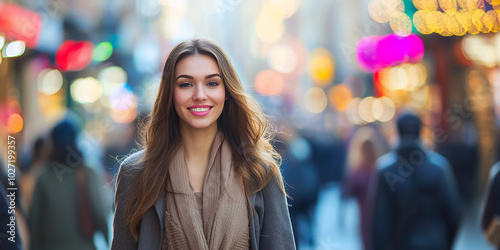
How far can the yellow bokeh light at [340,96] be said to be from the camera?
22414 millimetres

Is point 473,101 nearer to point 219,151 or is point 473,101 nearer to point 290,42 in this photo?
point 219,151

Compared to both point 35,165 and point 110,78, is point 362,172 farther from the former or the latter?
point 110,78

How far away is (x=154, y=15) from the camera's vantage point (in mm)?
15359

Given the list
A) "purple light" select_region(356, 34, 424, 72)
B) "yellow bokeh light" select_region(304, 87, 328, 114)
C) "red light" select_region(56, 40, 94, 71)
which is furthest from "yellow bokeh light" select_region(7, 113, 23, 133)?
"yellow bokeh light" select_region(304, 87, 328, 114)

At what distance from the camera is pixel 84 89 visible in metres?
10.8

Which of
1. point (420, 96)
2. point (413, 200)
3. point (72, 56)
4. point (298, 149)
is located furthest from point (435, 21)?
point (72, 56)

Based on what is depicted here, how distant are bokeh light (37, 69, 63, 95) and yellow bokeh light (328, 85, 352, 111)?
1397 centimetres

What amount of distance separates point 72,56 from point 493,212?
8.20 m

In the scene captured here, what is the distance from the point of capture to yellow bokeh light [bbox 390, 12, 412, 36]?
29.2 ft

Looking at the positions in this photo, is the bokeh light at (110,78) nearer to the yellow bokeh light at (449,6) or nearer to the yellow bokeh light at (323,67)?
the yellow bokeh light at (449,6)

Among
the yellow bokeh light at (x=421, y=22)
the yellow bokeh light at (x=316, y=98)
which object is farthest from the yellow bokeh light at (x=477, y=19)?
the yellow bokeh light at (x=316, y=98)

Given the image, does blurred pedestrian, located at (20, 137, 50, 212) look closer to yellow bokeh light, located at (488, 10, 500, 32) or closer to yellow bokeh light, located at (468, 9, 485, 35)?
yellow bokeh light, located at (468, 9, 485, 35)

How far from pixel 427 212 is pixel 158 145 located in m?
2.82

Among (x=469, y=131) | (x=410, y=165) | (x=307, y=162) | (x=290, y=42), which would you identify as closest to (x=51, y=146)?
(x=307, y=162)
